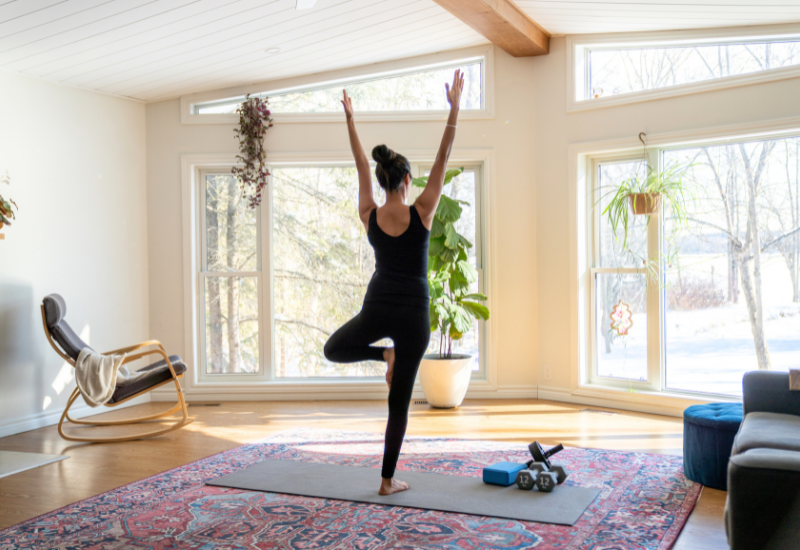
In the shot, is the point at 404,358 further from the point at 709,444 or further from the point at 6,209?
the point at 6,209

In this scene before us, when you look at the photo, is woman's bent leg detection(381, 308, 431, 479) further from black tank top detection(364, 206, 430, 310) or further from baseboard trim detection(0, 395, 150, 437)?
baseboard trim detection(0, 395, 150, 437)

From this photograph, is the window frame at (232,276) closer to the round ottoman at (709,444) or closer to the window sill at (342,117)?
the window sill at (342,117)

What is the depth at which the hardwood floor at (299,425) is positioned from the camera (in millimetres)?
3014

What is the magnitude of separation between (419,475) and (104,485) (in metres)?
1.57

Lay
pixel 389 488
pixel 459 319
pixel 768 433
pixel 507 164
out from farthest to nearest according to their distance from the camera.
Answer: pixel 507 164
pixel 459 319
pixel 389 488
pixel 768 433

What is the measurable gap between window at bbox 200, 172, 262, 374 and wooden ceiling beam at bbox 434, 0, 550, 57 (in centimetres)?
242

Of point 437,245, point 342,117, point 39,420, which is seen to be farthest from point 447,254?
point 39,420

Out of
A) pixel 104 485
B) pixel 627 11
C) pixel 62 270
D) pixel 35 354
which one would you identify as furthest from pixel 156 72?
pixel 627 11

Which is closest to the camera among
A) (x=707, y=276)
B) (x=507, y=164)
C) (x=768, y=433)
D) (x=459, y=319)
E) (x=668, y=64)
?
(x=768, y=433)

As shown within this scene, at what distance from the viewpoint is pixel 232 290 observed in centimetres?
570

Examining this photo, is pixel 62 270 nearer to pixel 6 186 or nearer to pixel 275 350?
pixel 6 186

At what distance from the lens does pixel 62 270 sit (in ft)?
16.2

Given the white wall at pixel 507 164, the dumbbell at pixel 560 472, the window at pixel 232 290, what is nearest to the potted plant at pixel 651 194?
the white wall at pixel 507 164

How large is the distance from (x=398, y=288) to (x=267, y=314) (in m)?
3.18
